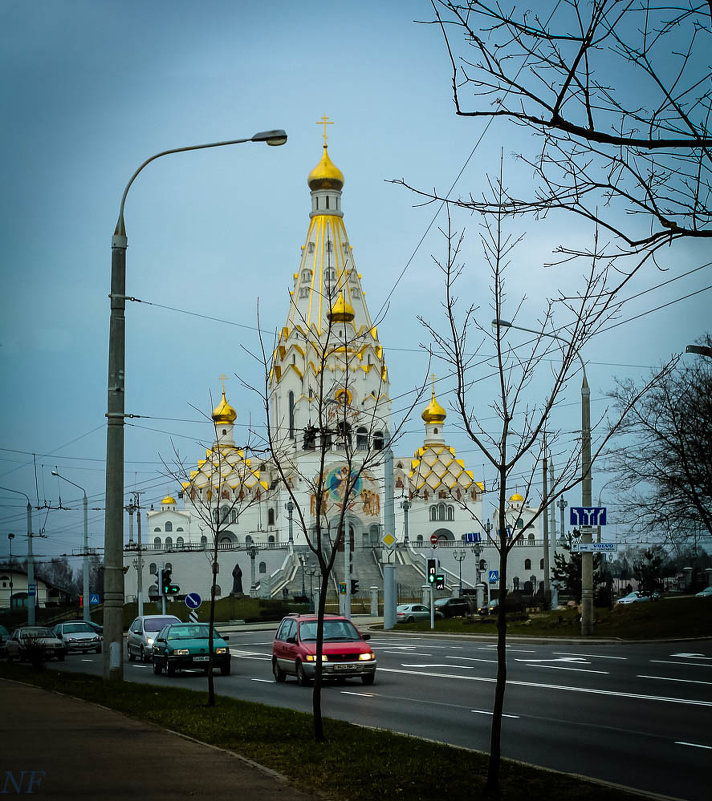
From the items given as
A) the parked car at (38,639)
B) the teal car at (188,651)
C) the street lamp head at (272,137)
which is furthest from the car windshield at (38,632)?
the street lamp head at (272,137)

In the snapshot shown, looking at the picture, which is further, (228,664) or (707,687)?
(228,664)

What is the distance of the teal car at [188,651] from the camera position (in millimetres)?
25125

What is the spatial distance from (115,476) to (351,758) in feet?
29.2

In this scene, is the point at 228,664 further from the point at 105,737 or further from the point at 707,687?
the point at 105,737

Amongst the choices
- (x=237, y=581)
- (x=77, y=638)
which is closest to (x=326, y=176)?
(x=237, y=581)

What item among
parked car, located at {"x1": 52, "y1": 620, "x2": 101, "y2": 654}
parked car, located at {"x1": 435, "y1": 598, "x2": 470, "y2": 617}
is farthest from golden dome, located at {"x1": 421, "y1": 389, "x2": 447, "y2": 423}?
parked car, located at {"x1": 52, "y1": 620, "x2": 101, "y2": 654}

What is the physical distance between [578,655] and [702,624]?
27.9 ft

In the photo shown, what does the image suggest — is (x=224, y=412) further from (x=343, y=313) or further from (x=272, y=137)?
(x=272, y=137)

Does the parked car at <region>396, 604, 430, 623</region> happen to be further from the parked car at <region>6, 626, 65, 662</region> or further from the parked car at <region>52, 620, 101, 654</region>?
the parked car at <region>6, 626, 65, 662</region>

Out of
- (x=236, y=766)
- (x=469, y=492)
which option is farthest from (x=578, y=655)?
(x=469, y=492)

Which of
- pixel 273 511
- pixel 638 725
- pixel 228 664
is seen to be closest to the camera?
pixel 638 725

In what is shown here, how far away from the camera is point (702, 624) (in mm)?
34625

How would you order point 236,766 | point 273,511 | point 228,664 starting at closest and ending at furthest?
point 236,766, point 228,664, point 273,511

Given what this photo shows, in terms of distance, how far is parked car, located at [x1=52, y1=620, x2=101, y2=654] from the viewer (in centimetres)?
3959
